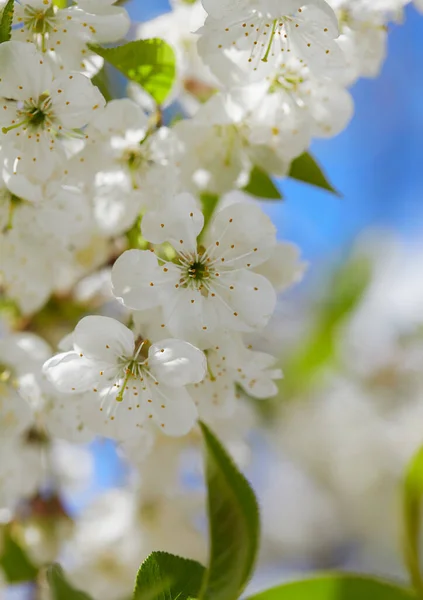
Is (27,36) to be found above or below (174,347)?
above

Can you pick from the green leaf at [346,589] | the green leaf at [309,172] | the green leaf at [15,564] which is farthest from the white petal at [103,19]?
the green leaf at [15,564]

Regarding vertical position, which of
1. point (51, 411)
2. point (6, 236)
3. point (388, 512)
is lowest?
point (388, 512)

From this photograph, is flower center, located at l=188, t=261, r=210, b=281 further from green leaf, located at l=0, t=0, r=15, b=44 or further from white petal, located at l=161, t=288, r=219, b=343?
green leaf, located at l=0, t=0, r=15, b=44

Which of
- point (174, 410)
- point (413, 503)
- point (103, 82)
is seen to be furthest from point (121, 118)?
point (413, 503)

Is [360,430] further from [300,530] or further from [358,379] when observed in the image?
[300,530]

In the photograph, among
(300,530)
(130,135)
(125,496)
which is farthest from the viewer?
(300,530)

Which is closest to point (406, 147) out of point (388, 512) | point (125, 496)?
point (388, 512)

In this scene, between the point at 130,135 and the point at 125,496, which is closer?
the point at 130,135
